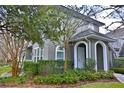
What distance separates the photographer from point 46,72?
6.47m

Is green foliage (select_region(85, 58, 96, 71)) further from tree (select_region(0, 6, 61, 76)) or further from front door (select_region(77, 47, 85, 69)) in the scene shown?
tree (select_region(0, 6, 61, 76))

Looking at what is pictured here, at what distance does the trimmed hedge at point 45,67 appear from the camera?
661 cm

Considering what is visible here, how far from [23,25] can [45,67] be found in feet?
6.33

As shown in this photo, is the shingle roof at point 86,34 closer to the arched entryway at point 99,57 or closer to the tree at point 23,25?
the arched entryway at point 99,57

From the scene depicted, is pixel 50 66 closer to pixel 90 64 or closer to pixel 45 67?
pixel 45 67

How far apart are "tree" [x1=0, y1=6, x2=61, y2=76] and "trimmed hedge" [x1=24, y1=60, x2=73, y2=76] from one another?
1.86 ft

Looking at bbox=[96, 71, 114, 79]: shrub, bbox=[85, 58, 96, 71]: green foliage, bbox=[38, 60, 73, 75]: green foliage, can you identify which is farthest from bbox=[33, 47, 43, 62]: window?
bbox=[96, 71, 114, 79]: shrub

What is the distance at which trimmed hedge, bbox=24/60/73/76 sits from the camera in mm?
6609

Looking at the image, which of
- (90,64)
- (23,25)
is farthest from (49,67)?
(23,25)

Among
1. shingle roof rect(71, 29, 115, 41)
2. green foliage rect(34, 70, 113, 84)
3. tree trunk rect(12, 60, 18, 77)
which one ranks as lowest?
green foliage rect(34, 70, 113, 84)

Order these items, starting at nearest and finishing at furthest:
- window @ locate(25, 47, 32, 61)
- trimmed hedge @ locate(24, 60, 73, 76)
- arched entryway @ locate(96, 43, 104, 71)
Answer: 1. trimmed hedge @ locate(24, 60, 73, 76)
2. arched entryway @ locate(96, 43, 104, 71)
3. window @ locate(25, 47, 32, 61)

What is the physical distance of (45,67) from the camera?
681 cm
